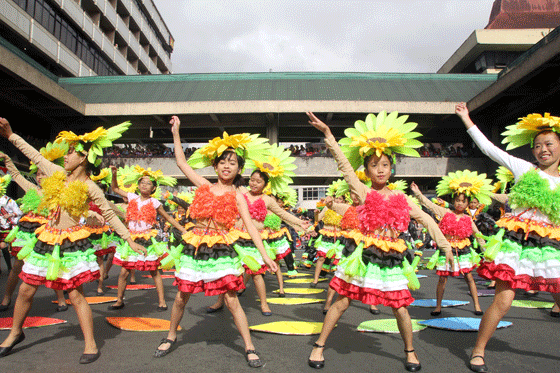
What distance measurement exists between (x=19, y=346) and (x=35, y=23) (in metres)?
23.4

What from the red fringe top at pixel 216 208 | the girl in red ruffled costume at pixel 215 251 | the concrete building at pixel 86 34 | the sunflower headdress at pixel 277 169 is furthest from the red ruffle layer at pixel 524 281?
the concrete building at pixel 86 34

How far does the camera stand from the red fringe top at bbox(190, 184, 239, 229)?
354cm

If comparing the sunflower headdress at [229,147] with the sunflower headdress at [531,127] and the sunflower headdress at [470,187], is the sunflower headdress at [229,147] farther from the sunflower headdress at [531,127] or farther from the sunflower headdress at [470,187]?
the sunflower headdress at [470,187]

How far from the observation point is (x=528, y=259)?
3.30m

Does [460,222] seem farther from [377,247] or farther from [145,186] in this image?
[145,186]

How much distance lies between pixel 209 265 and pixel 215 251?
0.13m

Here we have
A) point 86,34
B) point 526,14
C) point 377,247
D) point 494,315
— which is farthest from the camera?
point 526,14

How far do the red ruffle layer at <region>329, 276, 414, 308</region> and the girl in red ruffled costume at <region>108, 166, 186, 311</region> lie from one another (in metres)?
2.66

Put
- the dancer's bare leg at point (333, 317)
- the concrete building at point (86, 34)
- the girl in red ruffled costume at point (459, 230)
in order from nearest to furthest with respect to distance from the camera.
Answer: the dancer's bare leg at point (333, 317) < the girl in red ruffled costume at point (459, 230) < the concrete building at point (86, 34)

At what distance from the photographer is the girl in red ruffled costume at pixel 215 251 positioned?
11.1ft

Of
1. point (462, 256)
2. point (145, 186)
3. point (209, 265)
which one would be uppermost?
point (145, 186)

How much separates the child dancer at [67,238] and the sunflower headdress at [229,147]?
0.88 m

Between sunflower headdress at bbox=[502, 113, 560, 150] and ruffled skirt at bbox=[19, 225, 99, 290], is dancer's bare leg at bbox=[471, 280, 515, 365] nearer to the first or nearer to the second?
sunflower headdress at bbox=[502, 113, 560, 150]

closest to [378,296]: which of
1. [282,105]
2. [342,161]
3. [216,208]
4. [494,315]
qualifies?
[494,315]
